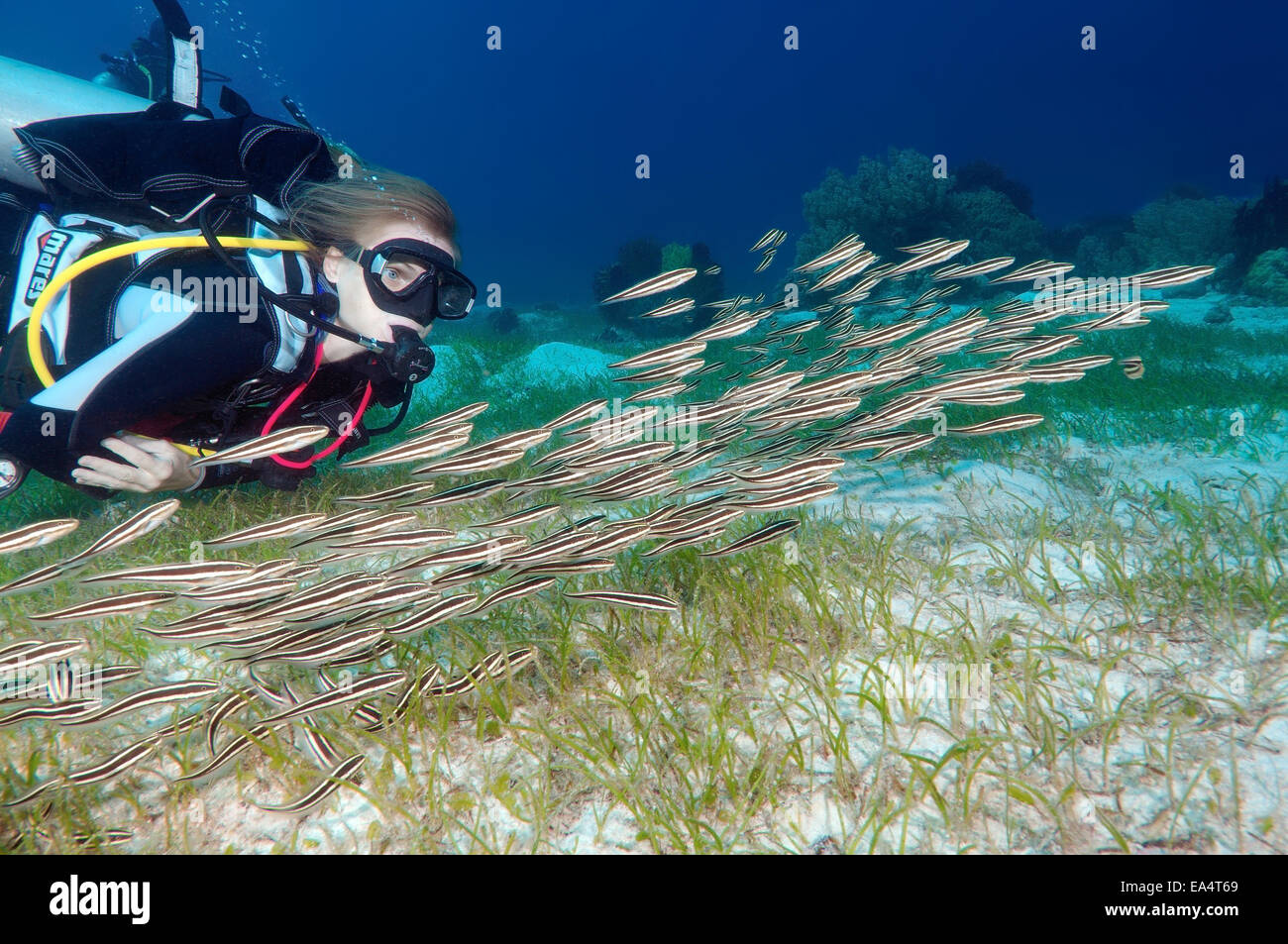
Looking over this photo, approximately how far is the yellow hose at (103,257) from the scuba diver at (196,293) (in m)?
0.01

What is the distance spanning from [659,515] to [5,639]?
3.65m

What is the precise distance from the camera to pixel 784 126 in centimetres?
11356

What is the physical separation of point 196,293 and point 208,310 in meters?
0.18

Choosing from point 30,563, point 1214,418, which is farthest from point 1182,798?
point 30,563

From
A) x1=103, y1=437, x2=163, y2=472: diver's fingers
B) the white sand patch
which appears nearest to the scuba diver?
x1=103, y1=437, x2=163, y2=472: diver's fingers

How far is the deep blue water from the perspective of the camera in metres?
72.6

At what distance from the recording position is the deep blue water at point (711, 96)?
72562mm

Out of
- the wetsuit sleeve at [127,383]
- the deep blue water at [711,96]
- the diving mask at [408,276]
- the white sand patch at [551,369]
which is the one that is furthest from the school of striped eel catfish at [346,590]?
the deep blue water at [711,96]

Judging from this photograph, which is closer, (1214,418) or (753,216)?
(1214,418)

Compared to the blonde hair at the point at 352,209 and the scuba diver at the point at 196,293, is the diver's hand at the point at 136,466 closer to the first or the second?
the scuba diver at the point at 196,293

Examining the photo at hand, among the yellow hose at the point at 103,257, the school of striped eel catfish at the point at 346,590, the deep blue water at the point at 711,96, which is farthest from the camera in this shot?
the deep blue water at the point at 711,96

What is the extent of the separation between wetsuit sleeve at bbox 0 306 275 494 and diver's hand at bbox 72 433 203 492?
3.1 inches
